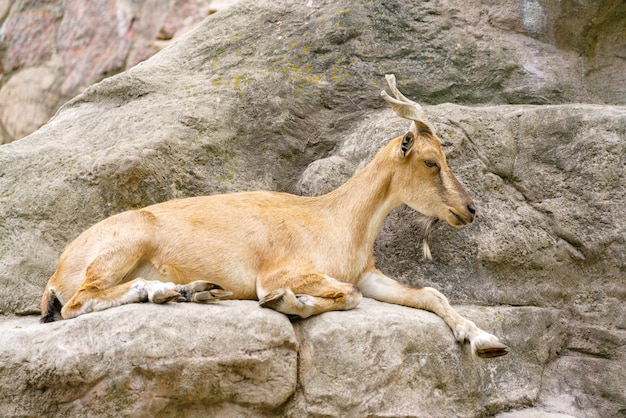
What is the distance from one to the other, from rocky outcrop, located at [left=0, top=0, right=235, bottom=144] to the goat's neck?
20.7 ft

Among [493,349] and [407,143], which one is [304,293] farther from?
[407,143]

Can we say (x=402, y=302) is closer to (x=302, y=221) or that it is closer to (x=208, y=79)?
(x=302, y=221)

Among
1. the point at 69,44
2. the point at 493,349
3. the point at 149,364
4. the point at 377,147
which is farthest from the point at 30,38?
the point at 493,349

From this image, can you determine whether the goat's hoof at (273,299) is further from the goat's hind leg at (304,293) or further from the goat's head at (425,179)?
the goat's head at (425,179)

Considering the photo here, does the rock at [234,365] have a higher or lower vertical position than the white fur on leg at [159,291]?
lower

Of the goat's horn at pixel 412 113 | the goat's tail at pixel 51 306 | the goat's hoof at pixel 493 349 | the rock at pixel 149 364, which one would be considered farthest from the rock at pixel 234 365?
the goat's horn at pixel 412 113

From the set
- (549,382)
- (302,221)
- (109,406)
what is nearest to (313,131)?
(302,221)

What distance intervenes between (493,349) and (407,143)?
179 cm

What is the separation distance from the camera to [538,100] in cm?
852

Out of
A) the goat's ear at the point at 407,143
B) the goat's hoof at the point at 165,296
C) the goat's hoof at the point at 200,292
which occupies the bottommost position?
the goat's hoof at the point at 200,292

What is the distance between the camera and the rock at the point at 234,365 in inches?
209

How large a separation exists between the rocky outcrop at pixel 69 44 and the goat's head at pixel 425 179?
6.37m

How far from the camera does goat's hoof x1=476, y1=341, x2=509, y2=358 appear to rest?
6039mm


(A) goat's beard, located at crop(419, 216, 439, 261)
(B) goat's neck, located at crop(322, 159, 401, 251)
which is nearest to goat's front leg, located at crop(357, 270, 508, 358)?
(B) goat's neck, located at crop(322, 159, 401, 251)
